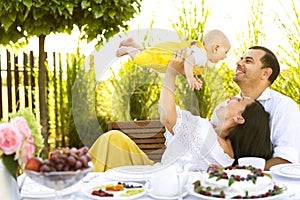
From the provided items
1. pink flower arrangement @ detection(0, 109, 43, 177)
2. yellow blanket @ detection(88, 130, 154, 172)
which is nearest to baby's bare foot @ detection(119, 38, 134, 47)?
yellow blanket @ detection(88, 130, 154, 172)

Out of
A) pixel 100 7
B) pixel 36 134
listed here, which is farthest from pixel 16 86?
pixel 36 134

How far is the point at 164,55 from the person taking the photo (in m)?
2.29

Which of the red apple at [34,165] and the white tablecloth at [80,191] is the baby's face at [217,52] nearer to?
the white tablecloth at [80,191]

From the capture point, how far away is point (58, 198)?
4.57 feet

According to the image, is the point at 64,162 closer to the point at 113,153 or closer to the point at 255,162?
the point at 255,162

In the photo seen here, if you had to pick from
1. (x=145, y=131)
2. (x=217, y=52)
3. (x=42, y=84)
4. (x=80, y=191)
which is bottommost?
(x=80, y=191)

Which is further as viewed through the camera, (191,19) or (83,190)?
(191,19)

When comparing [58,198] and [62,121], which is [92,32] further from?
[58,198]

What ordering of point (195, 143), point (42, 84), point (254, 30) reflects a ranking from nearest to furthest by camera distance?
point (195, 143), point (42, 84), point (254, 30)

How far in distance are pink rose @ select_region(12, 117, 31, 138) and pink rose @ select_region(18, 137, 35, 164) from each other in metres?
0.02

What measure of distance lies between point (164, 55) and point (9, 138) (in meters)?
1.05

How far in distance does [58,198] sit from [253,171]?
690 millimetres

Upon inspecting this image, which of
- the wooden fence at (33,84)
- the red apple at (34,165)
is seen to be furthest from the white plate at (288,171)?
the wooden fence at (33,84)

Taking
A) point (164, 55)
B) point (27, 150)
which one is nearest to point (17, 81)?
point (164, 55)
